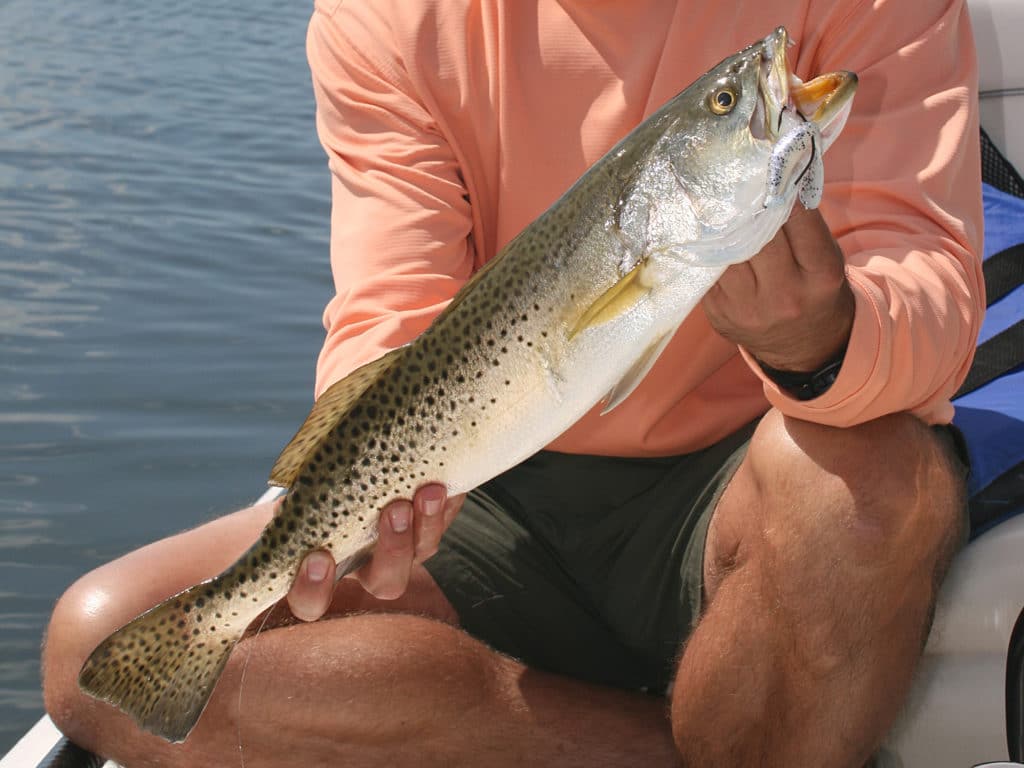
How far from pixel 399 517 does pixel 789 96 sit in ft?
3.33

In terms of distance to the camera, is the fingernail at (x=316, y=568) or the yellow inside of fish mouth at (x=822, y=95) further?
the fingernail at (x=316, y=568)

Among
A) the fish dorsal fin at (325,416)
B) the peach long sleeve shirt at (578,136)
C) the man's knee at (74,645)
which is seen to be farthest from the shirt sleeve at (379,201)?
the man's knee at (74,645)

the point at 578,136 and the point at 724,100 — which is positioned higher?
the point at 724,100

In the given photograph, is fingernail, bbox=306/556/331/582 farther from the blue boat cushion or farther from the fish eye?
the blue boat cushion

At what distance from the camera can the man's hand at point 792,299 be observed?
2.15 m

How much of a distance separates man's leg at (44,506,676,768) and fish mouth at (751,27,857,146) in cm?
152

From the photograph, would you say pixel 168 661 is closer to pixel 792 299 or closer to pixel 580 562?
pixel 580 562

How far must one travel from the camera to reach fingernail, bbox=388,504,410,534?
7.59ft

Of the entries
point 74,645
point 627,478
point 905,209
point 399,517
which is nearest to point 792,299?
point 905,209

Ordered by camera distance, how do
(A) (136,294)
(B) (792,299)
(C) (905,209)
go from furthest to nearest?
(A) (136,294) < (C) (905,209) < (B) (792,299)

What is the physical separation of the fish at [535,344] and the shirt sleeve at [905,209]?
0.49 metres

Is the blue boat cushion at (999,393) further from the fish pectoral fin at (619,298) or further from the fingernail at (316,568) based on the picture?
the fingernail at (316,568)

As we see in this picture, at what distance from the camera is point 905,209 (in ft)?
8.63

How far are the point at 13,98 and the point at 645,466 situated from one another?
912cm
